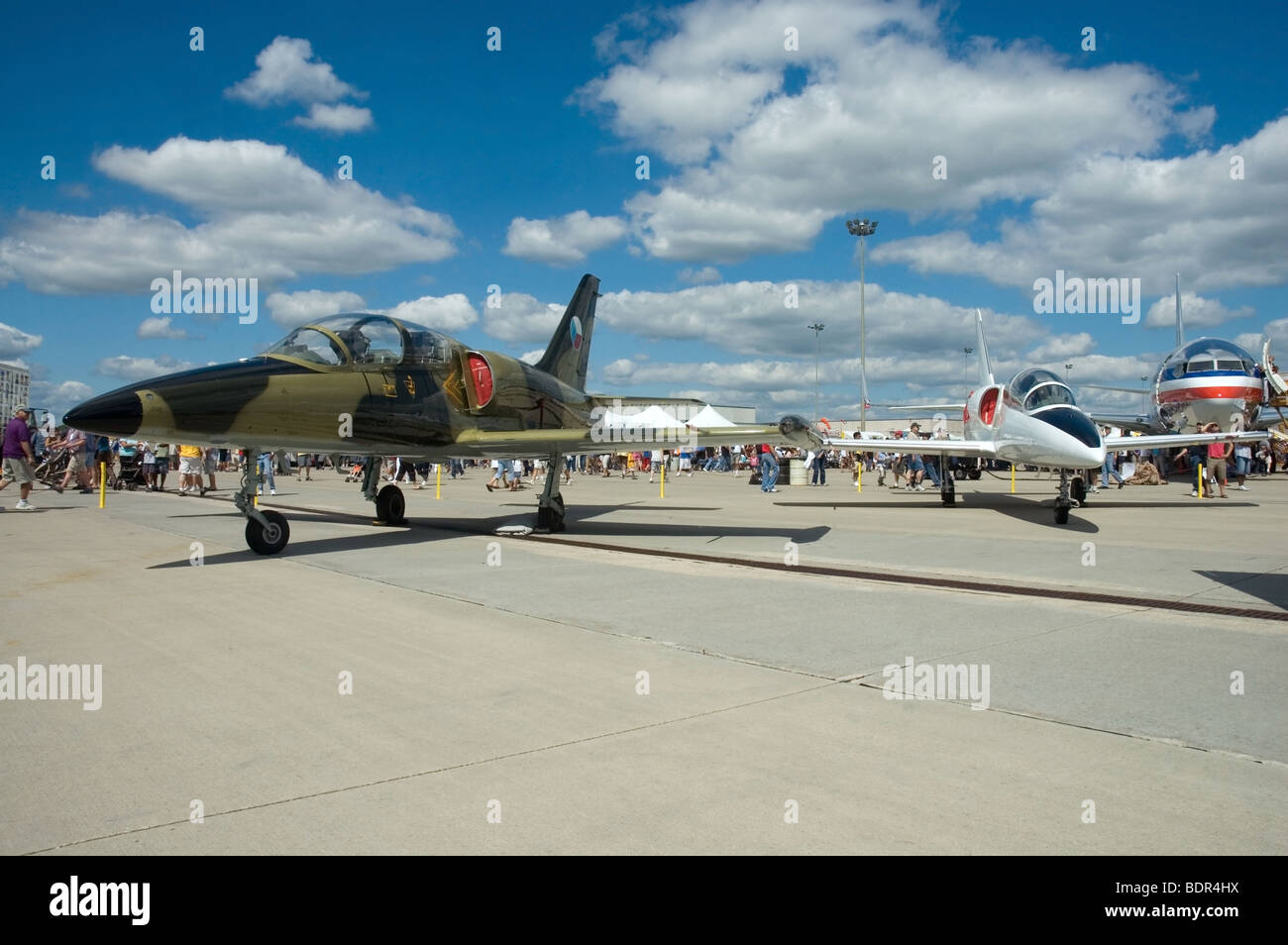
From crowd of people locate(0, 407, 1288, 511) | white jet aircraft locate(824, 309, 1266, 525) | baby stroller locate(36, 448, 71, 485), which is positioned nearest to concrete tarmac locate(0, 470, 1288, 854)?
white jet aircraft locate(824, 309, 1266, 525)

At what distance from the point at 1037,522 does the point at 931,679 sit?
37.2 feet

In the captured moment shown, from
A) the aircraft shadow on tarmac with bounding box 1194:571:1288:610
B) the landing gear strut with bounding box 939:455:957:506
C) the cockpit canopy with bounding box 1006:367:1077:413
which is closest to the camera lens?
the aircraft shadow on tarmac with bounding box 1194:571:1288:610

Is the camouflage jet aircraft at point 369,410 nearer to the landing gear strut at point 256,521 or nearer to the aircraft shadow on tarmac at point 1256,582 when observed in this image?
the landing gear strut at point 256,521

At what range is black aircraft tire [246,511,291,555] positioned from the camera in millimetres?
9844

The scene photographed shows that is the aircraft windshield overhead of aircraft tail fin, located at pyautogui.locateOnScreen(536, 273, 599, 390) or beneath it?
beneath

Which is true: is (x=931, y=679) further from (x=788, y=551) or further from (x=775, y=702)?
(x=788, y=551)

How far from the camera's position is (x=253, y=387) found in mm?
8945

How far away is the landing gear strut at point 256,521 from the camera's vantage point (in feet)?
32.1

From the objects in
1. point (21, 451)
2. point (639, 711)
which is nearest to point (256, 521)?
point (639, 711)

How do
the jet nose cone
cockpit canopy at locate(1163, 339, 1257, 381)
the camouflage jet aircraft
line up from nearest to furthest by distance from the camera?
the jet nose cone < the camouflage jet aircraft < cockpit canopy at locate(1163, 339, 1257, 381)

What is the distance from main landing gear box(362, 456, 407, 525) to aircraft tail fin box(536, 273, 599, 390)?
4354 mm

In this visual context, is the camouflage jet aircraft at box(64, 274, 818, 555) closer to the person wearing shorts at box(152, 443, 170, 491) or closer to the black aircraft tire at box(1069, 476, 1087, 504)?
the black aircraft tire at box(1069, 476, 1087, 504)

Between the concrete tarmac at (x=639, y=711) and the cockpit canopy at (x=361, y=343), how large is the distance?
2.62 meters
